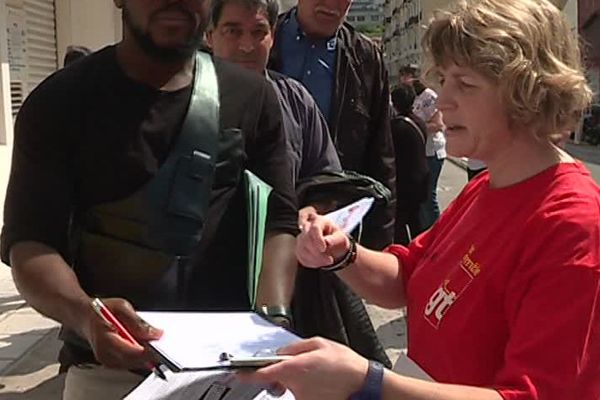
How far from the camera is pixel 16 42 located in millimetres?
11656

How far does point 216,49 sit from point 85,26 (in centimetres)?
1114

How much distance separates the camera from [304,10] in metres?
3.66

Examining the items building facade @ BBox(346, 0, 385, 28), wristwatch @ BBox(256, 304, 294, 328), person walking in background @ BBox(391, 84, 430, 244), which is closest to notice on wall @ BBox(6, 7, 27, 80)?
building facade @ BBox(346, 0, 385, 28)

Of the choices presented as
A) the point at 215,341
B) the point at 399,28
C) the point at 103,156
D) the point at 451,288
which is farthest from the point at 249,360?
the point at 399,28

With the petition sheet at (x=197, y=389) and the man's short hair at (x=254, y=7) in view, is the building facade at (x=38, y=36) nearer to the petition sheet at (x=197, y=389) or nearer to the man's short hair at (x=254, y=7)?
the man's short hair at (x=254, y=7)

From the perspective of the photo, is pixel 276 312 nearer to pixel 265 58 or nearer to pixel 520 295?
pixel 520 295

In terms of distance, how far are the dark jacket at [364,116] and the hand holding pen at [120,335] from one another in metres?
1.93

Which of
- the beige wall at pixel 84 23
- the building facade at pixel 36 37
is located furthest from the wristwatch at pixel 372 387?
the beige wall at pixel 84 23

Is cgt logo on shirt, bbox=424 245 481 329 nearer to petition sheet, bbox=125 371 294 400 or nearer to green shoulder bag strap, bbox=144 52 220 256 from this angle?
petition sheet, bbox=125 371 294 400

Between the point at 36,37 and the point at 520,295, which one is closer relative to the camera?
the point at 520,295

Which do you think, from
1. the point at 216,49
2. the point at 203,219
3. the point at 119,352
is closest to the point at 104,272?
Result: the point at 203,219

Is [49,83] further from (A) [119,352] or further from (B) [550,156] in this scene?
(B) [550,156]

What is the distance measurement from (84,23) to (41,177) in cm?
A: 1229

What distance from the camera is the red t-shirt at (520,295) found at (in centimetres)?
147
